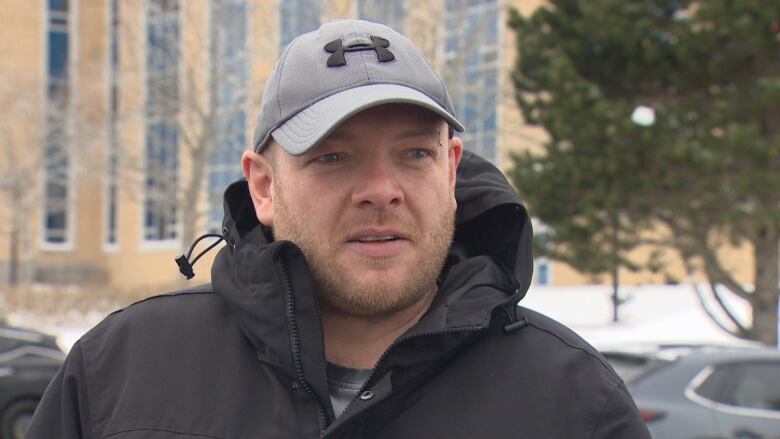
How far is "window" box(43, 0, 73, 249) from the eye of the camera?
2542 cm

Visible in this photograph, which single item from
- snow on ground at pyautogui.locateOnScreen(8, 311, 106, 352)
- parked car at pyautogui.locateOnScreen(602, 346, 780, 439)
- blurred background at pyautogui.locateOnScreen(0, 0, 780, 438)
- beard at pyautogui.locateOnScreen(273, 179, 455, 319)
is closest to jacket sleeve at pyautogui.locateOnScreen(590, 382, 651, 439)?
beard at pyautogui.locateOnScreen(273, 179, 455, 319)

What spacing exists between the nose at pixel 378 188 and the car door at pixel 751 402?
195 inches

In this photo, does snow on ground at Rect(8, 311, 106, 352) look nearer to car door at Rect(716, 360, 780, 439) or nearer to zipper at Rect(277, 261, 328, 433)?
car door at Rect(716, 360, 780, 439)

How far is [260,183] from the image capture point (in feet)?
6.36

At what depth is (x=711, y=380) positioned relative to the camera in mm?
6312

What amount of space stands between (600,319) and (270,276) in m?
19.1

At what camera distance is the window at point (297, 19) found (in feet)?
52.7

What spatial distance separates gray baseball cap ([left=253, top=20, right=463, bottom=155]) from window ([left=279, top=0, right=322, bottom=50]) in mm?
14158

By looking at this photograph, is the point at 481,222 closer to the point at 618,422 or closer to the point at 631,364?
the point at 618,422

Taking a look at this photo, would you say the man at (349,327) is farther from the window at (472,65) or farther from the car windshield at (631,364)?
the window at (472,65)

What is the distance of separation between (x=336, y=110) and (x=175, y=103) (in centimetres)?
1624

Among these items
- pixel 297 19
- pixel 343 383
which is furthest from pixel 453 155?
pixel 297 19

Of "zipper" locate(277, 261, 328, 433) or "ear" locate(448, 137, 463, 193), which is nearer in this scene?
"zipper" locate(277, 261, 328, 433)

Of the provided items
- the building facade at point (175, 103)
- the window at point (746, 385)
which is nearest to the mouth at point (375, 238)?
the window at point (746, 385)
